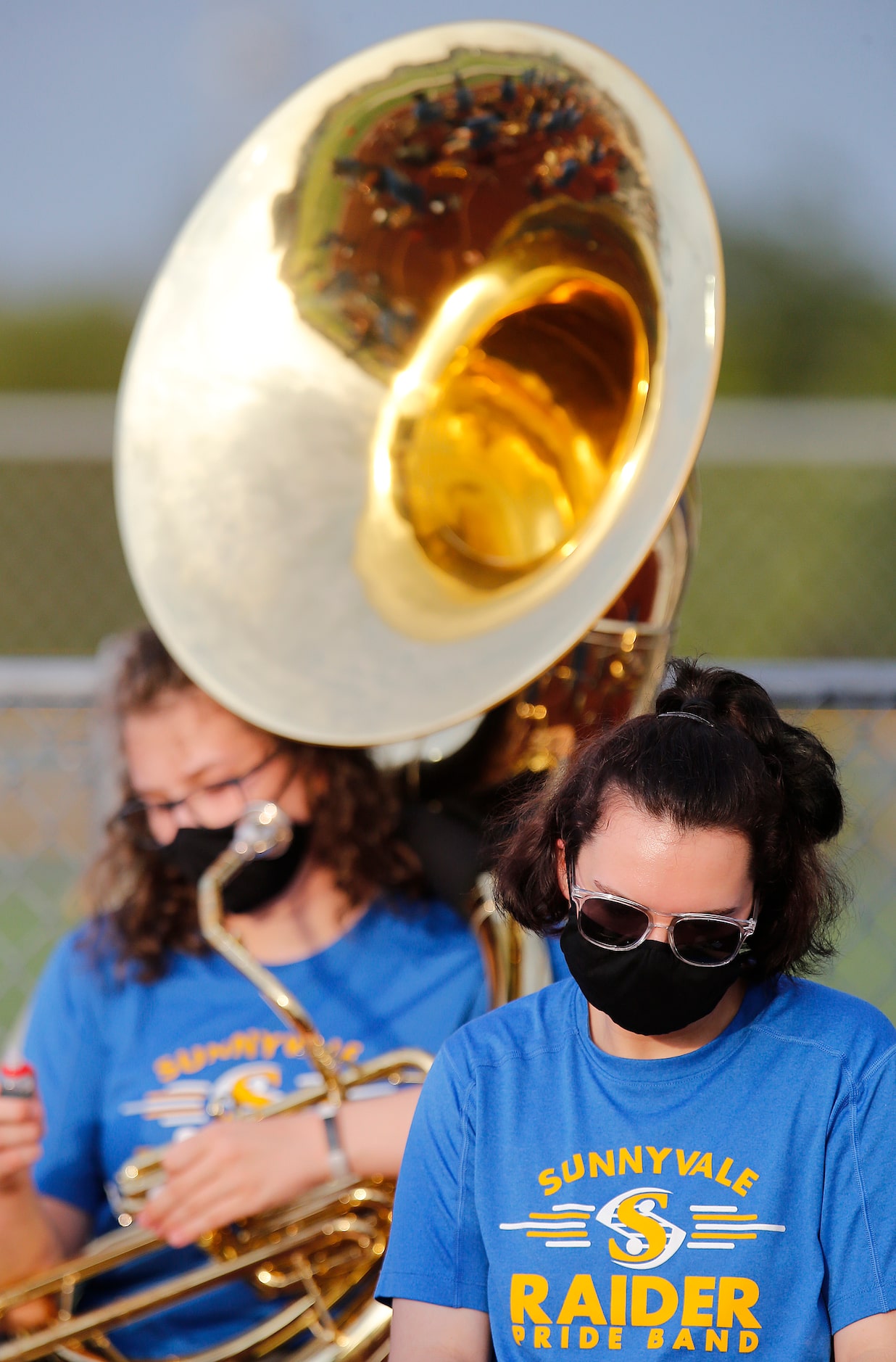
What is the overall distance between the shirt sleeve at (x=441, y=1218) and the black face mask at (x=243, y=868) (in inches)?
24.0

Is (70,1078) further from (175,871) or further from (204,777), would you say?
(204,777)

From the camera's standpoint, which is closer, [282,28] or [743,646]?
[743,646]

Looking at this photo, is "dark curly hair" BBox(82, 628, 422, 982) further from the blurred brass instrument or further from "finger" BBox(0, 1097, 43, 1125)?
A: "finger" BBox(0, 1097, 43, 1125)

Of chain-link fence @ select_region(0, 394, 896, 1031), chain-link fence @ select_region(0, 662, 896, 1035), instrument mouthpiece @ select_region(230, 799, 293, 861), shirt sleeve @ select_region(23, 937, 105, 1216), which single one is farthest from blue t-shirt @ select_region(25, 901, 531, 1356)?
chain-link fence @ select_region(0, 394, 896, 1031)

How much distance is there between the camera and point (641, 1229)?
954 mm

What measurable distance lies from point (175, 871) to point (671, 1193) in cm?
95

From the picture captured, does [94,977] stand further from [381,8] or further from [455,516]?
[381,8]

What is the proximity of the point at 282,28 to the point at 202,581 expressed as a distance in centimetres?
1005

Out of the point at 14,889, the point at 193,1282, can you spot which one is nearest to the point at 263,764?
the point at 193,1282

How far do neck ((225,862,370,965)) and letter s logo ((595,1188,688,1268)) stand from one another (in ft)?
2.51

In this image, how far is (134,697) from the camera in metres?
1.69

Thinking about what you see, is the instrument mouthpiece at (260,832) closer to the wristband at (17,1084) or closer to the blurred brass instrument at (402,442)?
the blurred brass instrument at (402,442)

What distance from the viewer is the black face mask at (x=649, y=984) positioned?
94cm

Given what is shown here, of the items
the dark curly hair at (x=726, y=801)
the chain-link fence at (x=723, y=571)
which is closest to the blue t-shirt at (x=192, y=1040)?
the dark curly hair at (x=726, y=801)
